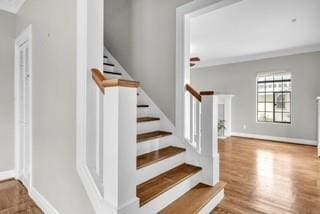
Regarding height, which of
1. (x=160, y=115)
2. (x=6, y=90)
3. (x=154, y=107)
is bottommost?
(x=160, y=115)

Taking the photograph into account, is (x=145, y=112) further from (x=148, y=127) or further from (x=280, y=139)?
(x=280, y=139)

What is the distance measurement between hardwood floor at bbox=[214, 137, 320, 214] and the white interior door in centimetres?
262

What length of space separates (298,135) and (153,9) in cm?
522

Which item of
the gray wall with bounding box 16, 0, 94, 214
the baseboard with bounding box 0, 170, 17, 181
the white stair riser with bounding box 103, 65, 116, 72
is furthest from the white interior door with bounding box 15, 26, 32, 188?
the white stair riser with bounding box 103, 65, 116, 72

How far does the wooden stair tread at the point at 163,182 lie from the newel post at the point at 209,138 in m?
0.13

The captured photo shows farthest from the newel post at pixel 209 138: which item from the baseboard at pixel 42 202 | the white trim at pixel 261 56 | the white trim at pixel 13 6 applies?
the white trim at pixel 261 56

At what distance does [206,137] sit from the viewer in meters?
2.24

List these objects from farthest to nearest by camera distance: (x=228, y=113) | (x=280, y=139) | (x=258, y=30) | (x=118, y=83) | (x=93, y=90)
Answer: (x=228, y=113) < (x=280, y=139) < (x=258, y=30) < (x=93, y=90) < (x=118, y=83)

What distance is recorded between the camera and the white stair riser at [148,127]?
2.47 meters

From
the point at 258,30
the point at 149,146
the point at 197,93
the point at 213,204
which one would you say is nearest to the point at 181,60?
the point at 197,93

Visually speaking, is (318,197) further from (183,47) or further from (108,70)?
(108,70)

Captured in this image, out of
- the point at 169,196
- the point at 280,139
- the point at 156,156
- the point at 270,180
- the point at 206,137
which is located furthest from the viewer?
the point at 280,139

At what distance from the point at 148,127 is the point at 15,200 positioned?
1.84 metres

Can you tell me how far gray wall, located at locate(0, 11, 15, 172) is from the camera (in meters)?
2.91
